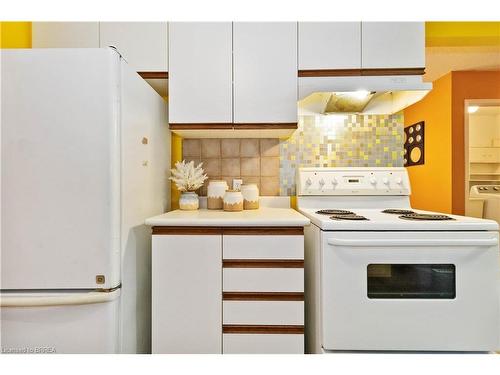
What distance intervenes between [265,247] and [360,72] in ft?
4.04

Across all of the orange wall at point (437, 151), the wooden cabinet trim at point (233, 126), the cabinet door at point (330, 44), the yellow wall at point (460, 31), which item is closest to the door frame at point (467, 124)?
the orange wall at point (437, 151)

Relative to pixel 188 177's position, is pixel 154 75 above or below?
above

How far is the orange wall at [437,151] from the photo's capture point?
3268mm

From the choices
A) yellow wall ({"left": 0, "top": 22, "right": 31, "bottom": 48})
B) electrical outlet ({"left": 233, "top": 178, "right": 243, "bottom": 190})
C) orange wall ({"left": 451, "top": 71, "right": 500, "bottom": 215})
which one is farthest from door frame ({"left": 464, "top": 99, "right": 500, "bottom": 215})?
yellow wall ({"left": 0, "top": 22, "right": 31, "bottom": 48})

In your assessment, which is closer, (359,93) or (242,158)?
(359,93)

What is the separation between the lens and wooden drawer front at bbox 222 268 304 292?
1.39 metres

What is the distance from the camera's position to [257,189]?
76.4 inches

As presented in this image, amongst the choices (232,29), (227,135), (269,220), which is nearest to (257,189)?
(227,135)

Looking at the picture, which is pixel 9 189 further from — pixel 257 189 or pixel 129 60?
pixel 257 189

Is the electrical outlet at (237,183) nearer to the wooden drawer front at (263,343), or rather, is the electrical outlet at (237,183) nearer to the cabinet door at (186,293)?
the cabinet door at (186,293)

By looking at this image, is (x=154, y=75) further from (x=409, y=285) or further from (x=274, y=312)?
(x=409, y=285)

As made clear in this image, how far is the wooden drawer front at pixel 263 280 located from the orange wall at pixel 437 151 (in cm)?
270

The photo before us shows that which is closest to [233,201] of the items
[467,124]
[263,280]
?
[263,280]

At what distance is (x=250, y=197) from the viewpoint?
1903 mm
